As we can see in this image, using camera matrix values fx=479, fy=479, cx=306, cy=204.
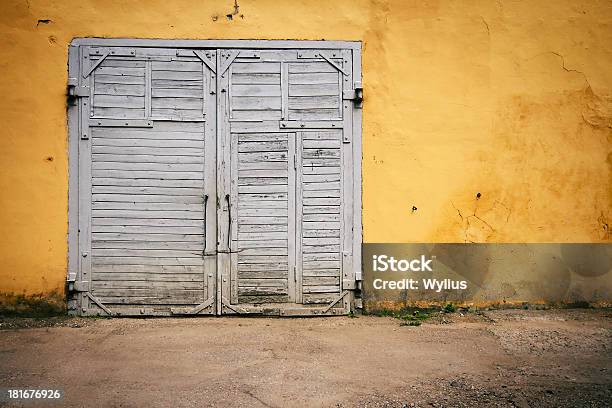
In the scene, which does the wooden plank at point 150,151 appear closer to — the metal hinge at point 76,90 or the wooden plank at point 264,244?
the metal hinge at point 76,90

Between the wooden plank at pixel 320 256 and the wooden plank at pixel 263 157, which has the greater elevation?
the wooden plank at pixel 263 157

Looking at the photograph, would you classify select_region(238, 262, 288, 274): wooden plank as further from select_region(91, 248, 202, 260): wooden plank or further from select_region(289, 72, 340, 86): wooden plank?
select_region(289, 72, 340, 86): wooden plank

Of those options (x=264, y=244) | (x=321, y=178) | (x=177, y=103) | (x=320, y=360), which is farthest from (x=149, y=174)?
(x=320, y=360)

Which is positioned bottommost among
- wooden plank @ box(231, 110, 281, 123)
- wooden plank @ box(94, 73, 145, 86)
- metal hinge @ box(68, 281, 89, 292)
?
metal hinge @ box(68, 281, 89, 292)

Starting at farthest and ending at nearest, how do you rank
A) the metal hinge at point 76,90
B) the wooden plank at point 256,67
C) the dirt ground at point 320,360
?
the wooden plank at point 256,67 < the metal hinge at point 76,90 < the dirt ground at point 320,360

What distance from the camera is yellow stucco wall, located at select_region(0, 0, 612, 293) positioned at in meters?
4.71

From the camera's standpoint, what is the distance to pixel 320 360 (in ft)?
12.5

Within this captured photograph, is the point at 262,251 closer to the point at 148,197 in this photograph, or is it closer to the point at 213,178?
the point at 213,178

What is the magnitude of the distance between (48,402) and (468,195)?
4.05 meters

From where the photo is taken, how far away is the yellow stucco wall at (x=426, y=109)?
4.71 m

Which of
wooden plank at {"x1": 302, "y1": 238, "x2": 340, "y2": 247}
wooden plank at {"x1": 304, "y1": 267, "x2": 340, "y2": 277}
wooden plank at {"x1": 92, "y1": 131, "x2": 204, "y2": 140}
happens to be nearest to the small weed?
wooden plank at {"x1": 304, "y1": 267, "x2": 340, "y2": 277}

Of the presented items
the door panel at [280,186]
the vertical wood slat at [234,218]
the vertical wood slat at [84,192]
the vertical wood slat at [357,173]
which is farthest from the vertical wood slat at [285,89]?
the vertical wood slat at [84,192]

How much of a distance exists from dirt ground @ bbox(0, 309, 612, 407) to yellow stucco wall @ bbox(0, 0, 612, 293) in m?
0.87

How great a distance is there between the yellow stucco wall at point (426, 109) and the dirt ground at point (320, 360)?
0.87 metres
